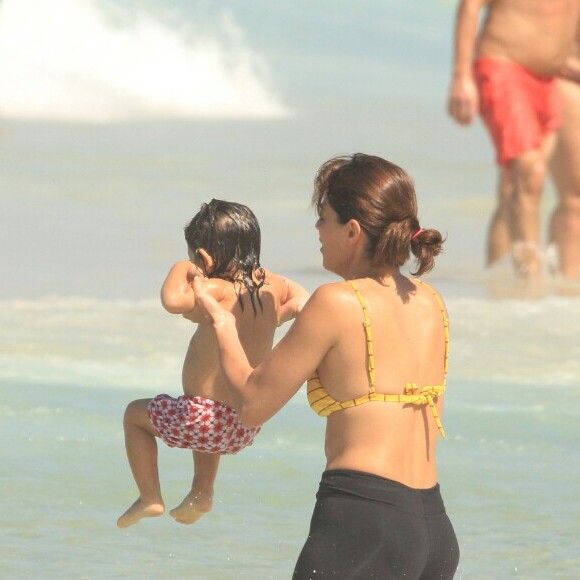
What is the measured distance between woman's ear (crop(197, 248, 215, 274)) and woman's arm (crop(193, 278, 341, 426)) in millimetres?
439

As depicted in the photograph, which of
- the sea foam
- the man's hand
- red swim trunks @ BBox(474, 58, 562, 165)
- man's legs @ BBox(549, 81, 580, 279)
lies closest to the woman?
the man's hand

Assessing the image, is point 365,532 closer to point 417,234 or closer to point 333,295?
point 333,295

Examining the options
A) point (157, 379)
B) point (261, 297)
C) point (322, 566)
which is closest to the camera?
point (322, 566)

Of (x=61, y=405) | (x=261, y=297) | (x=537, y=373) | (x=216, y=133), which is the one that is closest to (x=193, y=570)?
(x=261, y=297)

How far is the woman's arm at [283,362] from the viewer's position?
2.63 meters

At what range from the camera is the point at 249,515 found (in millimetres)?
4324

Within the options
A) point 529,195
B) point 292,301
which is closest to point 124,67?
point 529,195

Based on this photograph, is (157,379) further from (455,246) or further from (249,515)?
(455,246)

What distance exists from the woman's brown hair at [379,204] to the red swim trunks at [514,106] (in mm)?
6625

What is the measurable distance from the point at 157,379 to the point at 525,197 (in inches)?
131

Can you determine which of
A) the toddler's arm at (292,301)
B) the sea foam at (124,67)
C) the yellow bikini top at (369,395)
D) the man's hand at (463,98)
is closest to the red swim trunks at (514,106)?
the man's hand at (463,98)

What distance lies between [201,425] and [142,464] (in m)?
0.22

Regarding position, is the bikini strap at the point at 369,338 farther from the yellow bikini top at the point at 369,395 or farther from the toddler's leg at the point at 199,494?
the toddler's leg at the point at 199,494

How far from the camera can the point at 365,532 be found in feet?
8.55
